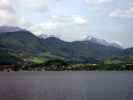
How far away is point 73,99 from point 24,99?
1518 centimetres

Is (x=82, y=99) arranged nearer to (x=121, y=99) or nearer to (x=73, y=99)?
(x=73, y=99)

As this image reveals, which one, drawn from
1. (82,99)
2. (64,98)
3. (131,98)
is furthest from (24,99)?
(131,98)

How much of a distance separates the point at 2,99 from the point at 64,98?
18.6 meters

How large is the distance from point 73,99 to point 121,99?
1412cm

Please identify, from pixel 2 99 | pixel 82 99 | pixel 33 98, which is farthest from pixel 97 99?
pixel 2 99

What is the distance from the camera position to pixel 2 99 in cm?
8744

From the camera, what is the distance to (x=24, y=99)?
8881 centimetres

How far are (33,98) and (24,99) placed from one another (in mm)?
3004

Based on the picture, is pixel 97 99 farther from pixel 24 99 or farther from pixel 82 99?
pixel 24 99

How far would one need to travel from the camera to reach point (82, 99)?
86750 mm

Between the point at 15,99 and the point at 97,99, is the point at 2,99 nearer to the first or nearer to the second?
the point at 15,99

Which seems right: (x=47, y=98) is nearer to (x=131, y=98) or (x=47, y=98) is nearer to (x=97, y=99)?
(x=97, y=99)

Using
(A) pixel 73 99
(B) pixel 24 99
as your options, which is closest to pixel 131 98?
(A) pixel 73 99

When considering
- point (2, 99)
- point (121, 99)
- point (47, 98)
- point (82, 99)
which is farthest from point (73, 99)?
point (2, 99)
